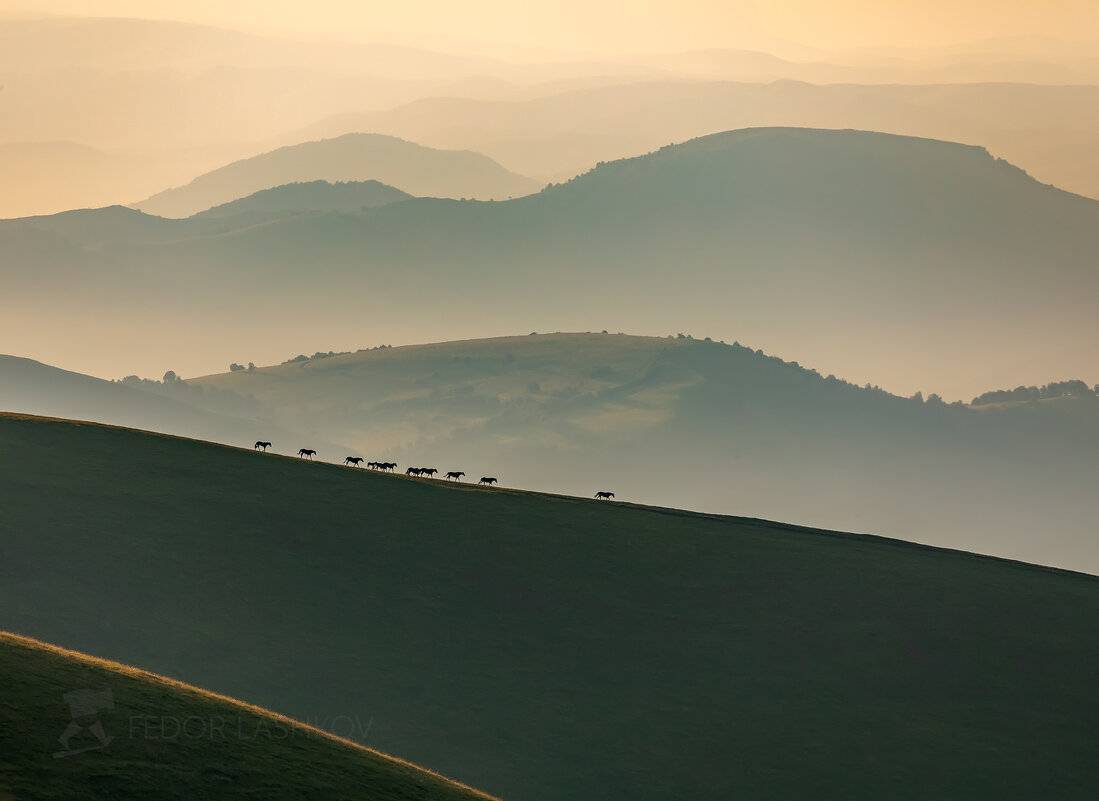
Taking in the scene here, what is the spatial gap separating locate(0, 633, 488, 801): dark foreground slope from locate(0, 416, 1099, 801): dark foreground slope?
18672 mm

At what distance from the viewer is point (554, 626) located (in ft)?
279

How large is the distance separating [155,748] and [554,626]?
45573mm

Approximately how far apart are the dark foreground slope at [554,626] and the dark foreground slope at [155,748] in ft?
61.3

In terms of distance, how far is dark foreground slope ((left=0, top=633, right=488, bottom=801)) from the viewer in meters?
38.2

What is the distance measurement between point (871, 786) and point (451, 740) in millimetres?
20833

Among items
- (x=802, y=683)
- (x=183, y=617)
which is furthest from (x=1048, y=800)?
(x=183, y=617)

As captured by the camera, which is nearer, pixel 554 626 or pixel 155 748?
pixel 155 748

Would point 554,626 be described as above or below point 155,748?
above

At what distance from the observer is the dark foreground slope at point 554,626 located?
7044cm

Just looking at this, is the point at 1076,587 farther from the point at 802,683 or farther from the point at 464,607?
the point at 464,607

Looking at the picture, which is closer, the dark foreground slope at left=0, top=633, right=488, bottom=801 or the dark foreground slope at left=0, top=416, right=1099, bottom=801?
the dark foreground slope at left=0, top=633, right=488, bottom=801

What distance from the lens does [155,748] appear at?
41344 millimetres

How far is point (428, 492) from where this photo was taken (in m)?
108

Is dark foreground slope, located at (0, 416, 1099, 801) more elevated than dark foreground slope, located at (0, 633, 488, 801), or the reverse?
dark foreground slope, located at (0, 416, 1099, 801)
